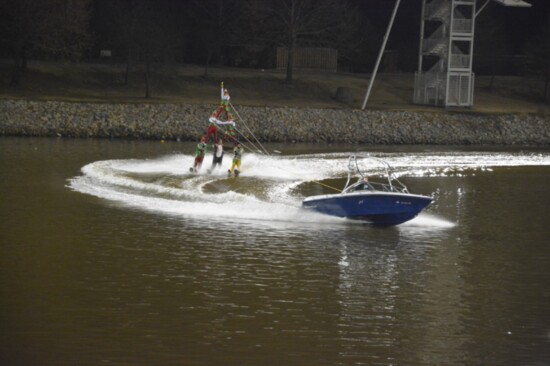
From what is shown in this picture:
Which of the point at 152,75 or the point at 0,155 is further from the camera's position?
the point at 152,75

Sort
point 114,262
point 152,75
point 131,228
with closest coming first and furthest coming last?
point 114,262 → point 131,228 → point 152,75

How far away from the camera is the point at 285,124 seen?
50031 millimetres

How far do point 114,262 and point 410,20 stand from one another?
2185 inches

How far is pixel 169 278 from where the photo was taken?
1798 centimetres

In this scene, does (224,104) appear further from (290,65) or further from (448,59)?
(290,65)

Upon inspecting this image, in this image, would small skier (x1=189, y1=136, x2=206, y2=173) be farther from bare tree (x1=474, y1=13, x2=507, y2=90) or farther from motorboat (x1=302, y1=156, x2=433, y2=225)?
bare tree (x1=474, y1=13, x2=507, y2=90)

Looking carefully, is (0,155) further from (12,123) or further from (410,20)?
(410,20)

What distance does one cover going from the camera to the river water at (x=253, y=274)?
46.5 feet

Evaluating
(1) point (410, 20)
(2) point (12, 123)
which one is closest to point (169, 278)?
(2) point (12, 123)

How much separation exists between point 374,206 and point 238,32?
131 feet

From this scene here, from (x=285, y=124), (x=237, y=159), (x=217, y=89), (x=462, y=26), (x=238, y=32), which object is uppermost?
(x=462, y=26)

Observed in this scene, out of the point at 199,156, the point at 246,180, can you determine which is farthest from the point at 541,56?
the point at 246,180

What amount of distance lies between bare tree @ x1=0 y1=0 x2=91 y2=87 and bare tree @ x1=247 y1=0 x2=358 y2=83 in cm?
1186

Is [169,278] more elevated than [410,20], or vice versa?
[410,20]
